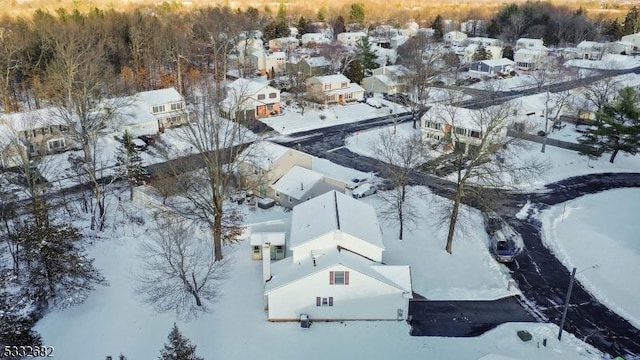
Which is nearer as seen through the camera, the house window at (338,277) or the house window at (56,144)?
the house window at (338,277)

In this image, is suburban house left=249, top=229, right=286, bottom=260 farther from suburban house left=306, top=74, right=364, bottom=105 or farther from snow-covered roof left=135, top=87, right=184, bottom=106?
suburban house left=306, top=74, right=364, bottom=105

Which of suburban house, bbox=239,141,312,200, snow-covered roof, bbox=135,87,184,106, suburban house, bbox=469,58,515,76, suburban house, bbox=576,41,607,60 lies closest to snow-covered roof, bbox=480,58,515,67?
suburban house, bbox=469,58,515,76

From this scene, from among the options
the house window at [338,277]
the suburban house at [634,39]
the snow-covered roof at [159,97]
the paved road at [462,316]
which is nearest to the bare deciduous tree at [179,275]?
the house window at [338,277]

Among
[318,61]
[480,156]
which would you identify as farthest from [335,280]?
[318,61]

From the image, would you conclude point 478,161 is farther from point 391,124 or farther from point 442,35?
point 442,35

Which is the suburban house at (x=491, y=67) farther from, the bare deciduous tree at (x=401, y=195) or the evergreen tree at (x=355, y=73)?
the bare deciduous tree at (x=401, y=195)

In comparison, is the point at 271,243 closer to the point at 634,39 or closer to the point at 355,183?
the point at 355,183

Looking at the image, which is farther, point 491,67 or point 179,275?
point 491,67
